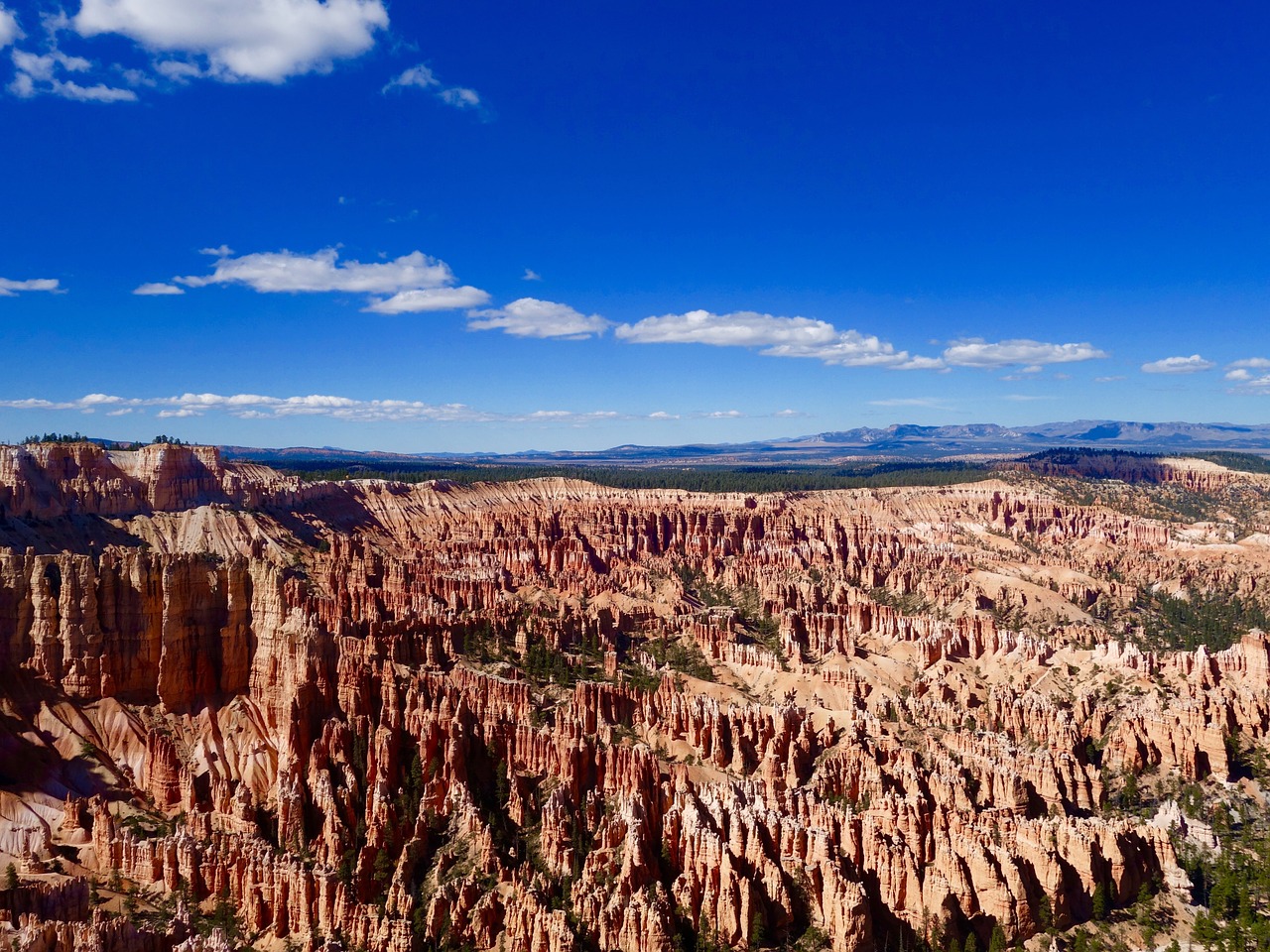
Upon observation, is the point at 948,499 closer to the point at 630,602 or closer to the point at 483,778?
the point at 630,602

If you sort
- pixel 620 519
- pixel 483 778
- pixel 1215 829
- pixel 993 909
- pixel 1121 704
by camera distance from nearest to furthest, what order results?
pixel 993 909 < pixel 1215 829 < pixel 483 778 < pixel 1121 704 < pixel 620 519

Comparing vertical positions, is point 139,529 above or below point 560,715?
above

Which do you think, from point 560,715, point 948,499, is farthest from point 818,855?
point 948,499

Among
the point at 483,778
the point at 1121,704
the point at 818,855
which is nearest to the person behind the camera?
the point at 818,855

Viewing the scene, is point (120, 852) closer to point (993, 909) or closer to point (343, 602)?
point (343, 602)

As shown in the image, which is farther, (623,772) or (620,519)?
(620,519)

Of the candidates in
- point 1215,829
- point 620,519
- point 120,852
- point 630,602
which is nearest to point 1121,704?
point 1215,829

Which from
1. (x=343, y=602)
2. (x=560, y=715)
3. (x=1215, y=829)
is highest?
(x=343, y=602)
